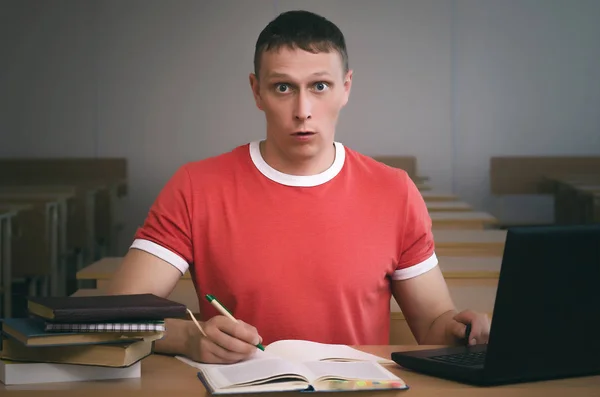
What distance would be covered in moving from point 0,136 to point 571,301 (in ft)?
9.83

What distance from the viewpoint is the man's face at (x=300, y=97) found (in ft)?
5.74

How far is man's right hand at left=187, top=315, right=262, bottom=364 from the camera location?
1.31m

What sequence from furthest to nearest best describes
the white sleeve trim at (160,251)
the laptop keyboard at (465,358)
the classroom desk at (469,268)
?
the classroom desk at (469,268), the white sleeve trim at (160,251), the laptop keyboard at (465,358)

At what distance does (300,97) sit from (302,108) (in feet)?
0.09

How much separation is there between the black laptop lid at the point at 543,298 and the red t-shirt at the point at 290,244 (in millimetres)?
616

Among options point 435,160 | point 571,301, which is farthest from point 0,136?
point 571,301

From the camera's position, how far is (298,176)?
1842 millimetres

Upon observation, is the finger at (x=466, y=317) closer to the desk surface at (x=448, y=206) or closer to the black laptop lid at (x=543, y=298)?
the black laptop lid at (x=543, y=298)

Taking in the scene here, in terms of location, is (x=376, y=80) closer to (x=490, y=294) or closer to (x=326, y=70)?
(x=490, y=294)

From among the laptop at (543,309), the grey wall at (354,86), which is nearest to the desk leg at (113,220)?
the grey wall at (354,86)

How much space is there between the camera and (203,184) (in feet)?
6.03

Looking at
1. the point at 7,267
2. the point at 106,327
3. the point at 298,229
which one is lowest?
the point at 7,267

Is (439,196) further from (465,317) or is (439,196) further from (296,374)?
(296,374)

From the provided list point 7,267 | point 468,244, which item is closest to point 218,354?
point 468,244
